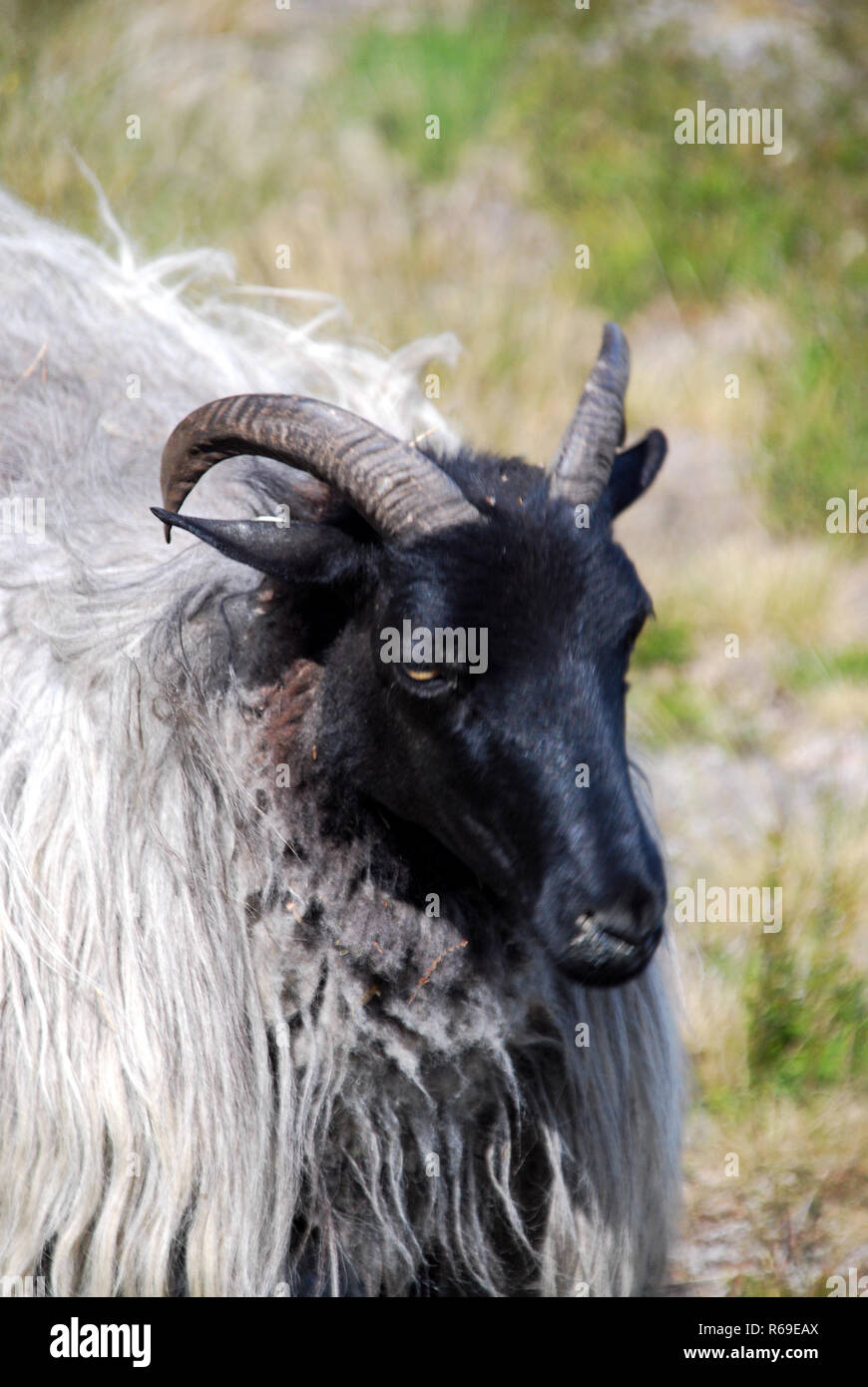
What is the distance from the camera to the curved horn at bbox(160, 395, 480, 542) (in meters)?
3.15

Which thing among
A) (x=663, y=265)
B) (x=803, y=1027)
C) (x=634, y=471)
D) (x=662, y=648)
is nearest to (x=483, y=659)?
(x=634, y=471)

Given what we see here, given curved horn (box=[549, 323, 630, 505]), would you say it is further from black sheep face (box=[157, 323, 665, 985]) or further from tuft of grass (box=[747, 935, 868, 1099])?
tuft of grass (box=[747, 935, 868, 1099])

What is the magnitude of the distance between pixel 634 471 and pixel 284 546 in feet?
3.28

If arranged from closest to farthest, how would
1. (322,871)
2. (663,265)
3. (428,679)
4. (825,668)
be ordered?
(428,679) → (322,871) → (825,668) → (663,265)

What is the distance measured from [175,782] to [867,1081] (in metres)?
2.58

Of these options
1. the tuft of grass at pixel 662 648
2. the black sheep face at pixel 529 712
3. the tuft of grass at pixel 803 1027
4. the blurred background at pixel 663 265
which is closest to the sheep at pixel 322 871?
the black sheep face at pixel 529 712

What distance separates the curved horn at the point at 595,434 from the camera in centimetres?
338

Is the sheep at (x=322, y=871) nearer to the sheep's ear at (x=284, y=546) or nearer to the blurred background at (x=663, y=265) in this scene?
the sheep's ear at (x=284, y=546)

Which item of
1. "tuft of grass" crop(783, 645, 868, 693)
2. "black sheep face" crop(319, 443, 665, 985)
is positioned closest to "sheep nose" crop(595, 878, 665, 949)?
"black sheep face" crop(319, 443, 665, 985)

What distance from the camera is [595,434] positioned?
11.5ft

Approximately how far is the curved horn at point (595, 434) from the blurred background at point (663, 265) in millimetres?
1588

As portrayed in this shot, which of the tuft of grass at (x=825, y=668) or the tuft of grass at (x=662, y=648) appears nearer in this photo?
the tuft of grass at (x=825, y=668)

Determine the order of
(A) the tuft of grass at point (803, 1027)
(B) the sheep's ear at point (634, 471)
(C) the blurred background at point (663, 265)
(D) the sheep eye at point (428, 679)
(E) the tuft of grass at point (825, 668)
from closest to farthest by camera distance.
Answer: (D) the sheep eye at point (428, 679)
(B) the sheep's ear at point (634, 471)
(A) the tuft of grass at point (803, 1027)
(C) the blurred background at point (663, 265)
(E) the tuft of grass at point (825, 668)

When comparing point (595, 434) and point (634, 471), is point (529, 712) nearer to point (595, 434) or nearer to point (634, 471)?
point (595, 434)
